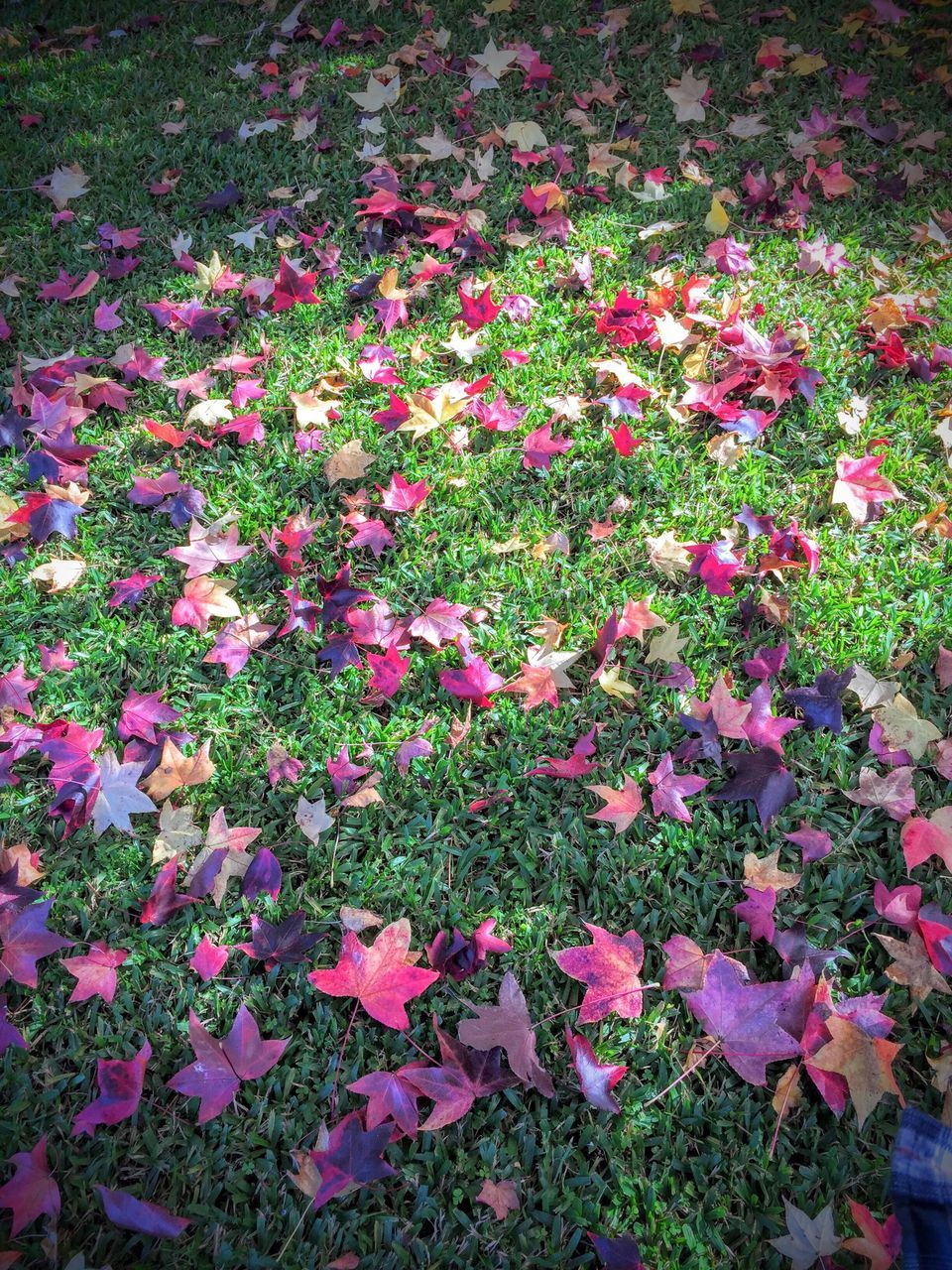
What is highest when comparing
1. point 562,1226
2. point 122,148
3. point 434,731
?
point 122,148

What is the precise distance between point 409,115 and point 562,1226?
4.23 m

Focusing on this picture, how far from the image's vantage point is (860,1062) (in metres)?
1.41

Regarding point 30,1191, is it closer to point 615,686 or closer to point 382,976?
point 382,976

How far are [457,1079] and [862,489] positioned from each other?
183 centimetres

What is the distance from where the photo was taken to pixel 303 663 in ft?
6.85

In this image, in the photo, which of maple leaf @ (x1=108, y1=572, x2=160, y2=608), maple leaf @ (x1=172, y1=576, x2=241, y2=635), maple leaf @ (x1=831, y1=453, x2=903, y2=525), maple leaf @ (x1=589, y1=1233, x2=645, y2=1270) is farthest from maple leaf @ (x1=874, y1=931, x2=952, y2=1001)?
maple leaf @ (x1=108, y1=572, x2=160, y2=608)

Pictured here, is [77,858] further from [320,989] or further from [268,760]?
[320,989]

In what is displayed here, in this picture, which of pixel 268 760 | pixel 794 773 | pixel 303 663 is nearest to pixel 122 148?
pixel 303 663

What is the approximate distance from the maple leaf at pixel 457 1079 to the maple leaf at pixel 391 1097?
0.5 inches

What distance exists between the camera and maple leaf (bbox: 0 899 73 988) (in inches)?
63.3

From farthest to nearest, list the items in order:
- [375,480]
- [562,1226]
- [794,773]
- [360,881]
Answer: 1. [375,480]
2. [794,773]
3. [360,881]
4. [562,1226]

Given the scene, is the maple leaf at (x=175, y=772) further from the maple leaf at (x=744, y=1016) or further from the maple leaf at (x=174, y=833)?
the maple leaf at (x=744, y=1016)

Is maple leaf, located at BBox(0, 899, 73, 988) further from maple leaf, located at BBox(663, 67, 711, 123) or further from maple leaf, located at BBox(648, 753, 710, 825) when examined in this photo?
maple leaf, located at BBox(663, 67, 711, 123)

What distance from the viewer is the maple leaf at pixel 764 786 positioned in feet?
5.80
